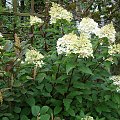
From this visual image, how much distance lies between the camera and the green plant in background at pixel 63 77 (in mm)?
2311

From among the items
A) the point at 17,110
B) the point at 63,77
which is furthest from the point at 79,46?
the point at 17,110

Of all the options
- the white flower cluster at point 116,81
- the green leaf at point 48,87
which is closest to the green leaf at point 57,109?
the green leaf at point 48,87

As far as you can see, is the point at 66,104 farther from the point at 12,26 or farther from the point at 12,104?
the point at 12,26

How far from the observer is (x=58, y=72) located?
8.54ft

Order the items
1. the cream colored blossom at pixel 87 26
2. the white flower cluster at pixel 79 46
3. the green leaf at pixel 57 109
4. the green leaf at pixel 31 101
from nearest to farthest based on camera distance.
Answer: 1. the white flower cluster at pixel 79 46
2. the green leaf at pixel 31 101
3. the green leaf at pixel 57 109
4. the cream colored blossom at pixel 87 26

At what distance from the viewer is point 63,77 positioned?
250 centimetres

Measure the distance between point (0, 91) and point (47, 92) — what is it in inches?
20.2

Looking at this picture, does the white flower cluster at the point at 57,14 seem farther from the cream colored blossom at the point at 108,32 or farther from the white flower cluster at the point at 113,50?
the white flower cluster at the point at 113,50

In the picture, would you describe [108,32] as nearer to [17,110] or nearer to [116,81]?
[116,81]

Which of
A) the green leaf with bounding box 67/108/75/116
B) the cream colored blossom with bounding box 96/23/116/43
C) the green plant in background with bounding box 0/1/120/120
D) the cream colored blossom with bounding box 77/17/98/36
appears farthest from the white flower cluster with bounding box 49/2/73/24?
the green leaf with bounding box 67/108/75/116

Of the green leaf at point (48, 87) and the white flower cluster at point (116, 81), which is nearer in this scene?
the green leaf at point (48, 87)

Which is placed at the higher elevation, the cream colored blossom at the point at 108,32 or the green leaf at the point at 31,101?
the cream colored blossom at the point at 108,32

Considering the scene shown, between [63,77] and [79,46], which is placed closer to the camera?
[79,46]

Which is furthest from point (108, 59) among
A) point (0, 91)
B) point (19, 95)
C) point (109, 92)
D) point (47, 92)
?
point (0, 91)
